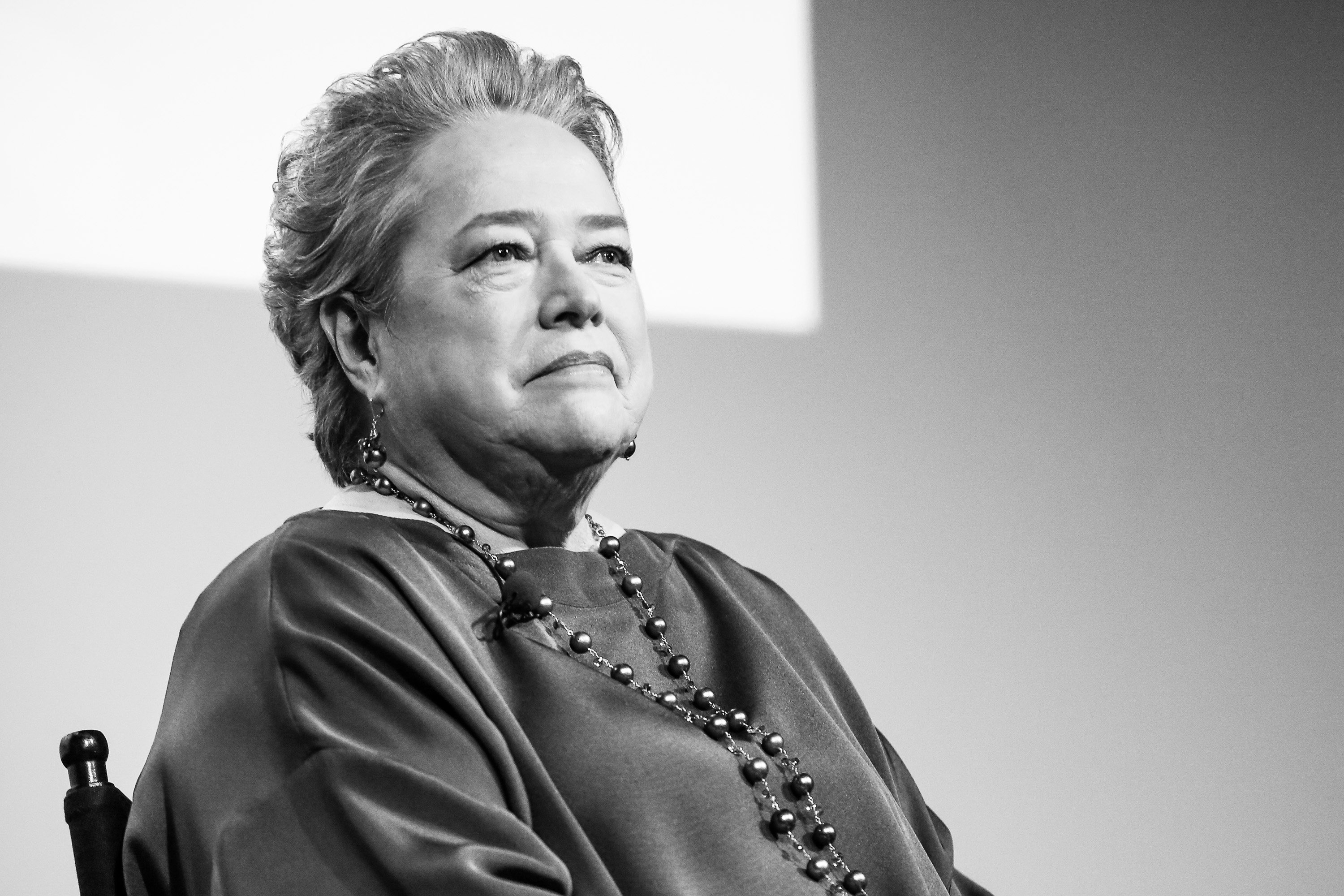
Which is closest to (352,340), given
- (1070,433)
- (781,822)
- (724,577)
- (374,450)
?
(374,450)

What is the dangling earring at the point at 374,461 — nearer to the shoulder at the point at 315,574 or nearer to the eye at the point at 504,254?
the shoulder at the point at 315,574

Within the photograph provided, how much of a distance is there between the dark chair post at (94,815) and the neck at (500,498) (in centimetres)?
35

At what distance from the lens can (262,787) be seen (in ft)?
3.79

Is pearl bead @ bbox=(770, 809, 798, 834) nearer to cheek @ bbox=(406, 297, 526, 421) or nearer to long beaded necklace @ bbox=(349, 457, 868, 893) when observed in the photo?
long beaded necklace @ bbox=(349, 457, 868, 893)

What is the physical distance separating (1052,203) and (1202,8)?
51 cm

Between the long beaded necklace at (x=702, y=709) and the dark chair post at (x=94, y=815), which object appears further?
the long beaded necklace at (x=702, y=709)

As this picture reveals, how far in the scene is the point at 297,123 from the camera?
86.4 inches

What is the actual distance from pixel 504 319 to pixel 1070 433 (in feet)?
5.37

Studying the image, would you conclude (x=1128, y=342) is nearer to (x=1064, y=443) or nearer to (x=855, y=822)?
(x=1064, y=443)

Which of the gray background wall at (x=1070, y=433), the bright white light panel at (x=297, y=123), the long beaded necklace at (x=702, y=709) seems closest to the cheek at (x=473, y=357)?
the long beaded necklace at (x=702, y=709)

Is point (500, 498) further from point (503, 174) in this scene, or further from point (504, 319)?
point (503, 174)

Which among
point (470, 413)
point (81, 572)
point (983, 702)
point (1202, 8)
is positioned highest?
point (1202, 8)

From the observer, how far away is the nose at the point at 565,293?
1420 mm

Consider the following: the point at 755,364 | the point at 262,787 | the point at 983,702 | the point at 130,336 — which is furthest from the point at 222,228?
the point at 983,702
